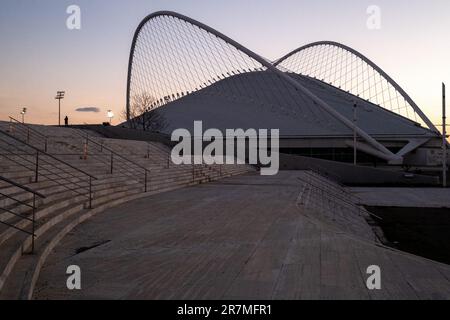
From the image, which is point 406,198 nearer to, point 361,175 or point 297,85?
point 361,175

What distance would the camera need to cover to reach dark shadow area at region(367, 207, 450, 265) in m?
10.8

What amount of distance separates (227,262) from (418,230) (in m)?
9.56

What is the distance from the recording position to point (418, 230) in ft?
45.6

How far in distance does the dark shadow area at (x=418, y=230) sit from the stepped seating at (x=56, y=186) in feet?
26.8

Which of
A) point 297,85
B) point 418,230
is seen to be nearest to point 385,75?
point 297,85

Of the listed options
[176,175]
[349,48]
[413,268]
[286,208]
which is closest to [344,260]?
[413,268]

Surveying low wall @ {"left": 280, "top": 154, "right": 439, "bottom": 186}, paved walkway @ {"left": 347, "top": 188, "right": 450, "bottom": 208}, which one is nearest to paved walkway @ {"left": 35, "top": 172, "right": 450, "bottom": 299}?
paved walkway @ {"left": 347, "top": 188, "right": 450, "bottom": 208}

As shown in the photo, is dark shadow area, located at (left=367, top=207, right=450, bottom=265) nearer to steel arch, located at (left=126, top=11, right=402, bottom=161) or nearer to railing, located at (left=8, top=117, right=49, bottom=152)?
railing, located at (left=8, top=117, right=49, bottom=152)

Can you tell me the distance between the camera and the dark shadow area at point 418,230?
10.8 m

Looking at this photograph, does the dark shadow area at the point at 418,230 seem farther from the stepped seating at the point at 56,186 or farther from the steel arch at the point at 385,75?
the steel arch at the point at 385,75

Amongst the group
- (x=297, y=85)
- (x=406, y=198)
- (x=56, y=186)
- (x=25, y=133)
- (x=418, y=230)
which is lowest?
(x=418, y=230)

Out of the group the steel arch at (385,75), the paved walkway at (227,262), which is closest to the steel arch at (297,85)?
the steel arch at (385,75)

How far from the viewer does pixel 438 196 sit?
78.1ft

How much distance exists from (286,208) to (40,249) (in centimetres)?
748
